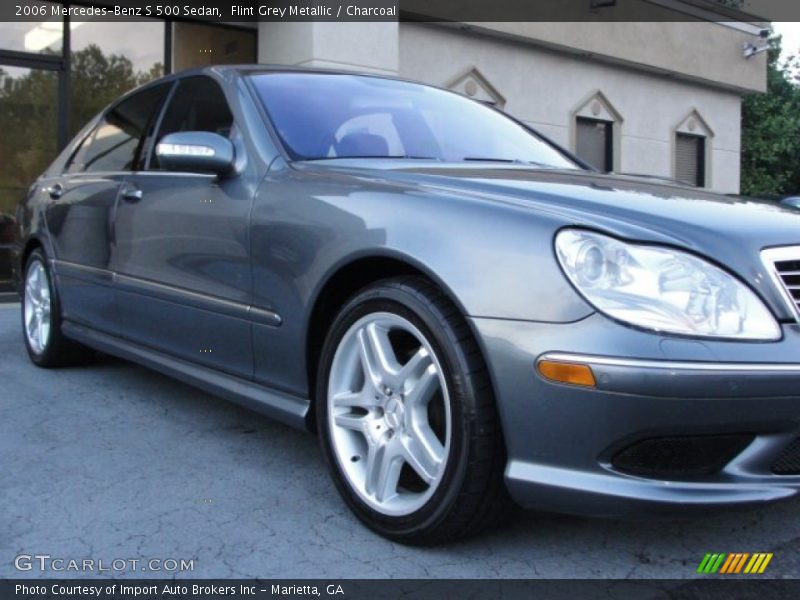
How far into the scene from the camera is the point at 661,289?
6.69ft

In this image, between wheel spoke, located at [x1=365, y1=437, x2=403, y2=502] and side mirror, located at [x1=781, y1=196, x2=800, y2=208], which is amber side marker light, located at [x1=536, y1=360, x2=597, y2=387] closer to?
wheel spoke, located at [x1=365, y1=437, x2=403, y2=502]

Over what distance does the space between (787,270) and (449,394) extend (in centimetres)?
90

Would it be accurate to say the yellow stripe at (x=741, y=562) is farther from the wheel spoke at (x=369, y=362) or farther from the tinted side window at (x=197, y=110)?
the tinted side window at (x=197, y=110)

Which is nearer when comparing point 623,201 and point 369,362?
point 623,201

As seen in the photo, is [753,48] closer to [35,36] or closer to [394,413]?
[35,36]

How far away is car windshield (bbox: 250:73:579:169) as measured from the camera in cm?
320

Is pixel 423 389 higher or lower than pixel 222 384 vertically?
higher

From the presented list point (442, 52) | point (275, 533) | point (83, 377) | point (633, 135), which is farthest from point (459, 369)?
point (633, 135)

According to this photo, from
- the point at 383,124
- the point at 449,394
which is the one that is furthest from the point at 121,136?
the point at 449,394

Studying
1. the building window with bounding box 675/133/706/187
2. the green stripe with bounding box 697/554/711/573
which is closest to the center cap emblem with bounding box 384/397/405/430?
the green stripe with bounding box 697/554/711/573

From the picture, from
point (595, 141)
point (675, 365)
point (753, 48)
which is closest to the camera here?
point (675, 365)

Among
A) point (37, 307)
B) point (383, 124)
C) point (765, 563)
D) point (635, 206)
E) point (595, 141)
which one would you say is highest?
point (595, 141)

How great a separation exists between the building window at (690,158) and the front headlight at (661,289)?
1342 centimetres

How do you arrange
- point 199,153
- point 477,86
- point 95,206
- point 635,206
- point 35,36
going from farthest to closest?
point 477,86, point 35,36, point 95,206, point 199,153, point 635,206
